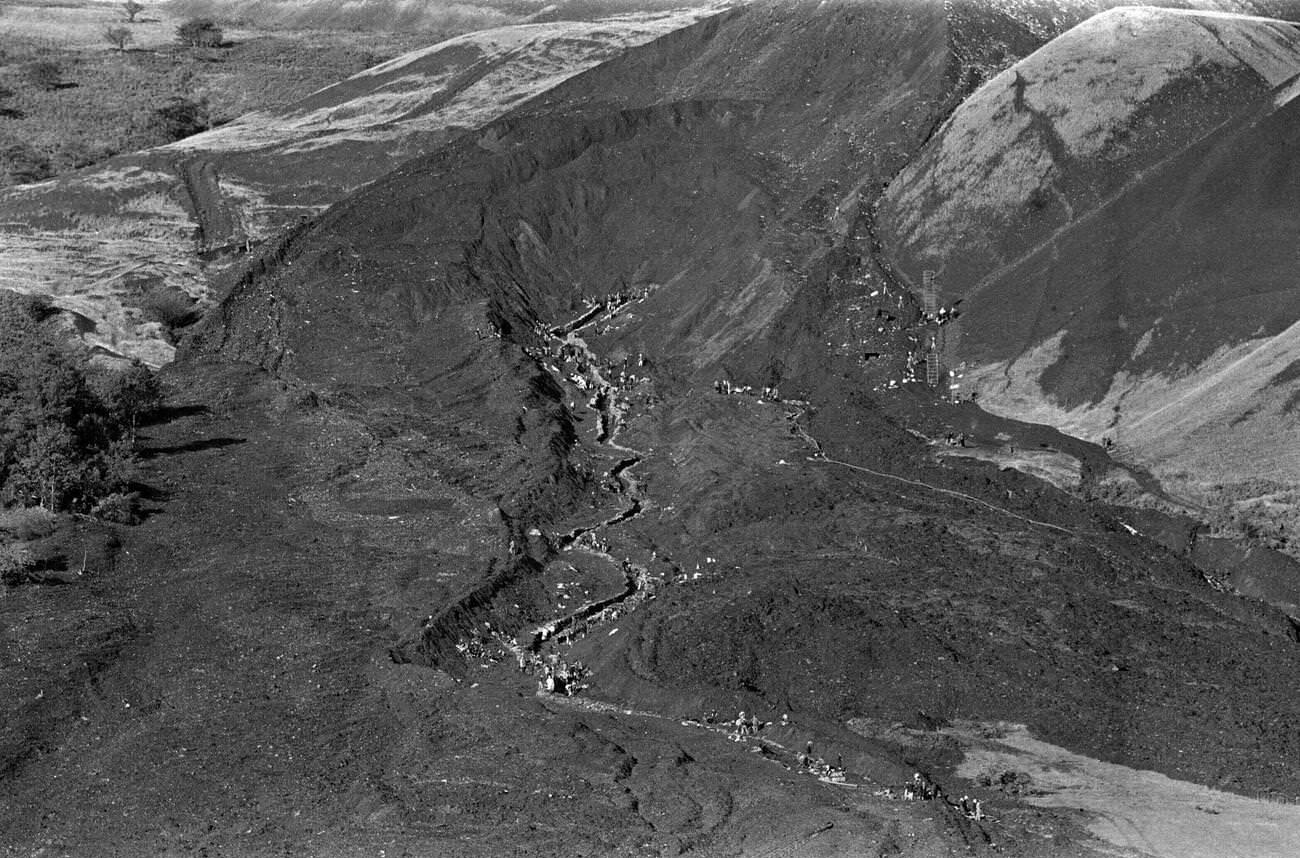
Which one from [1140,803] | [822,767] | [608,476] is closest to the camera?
[1140,803]

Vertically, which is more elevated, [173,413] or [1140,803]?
[173,413]

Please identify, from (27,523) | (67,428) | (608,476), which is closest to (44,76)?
(67,428)

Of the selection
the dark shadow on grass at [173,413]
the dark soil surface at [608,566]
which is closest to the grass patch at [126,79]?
the dark soil surface at [608,566]

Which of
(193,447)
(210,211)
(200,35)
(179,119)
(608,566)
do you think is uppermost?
(200,35)

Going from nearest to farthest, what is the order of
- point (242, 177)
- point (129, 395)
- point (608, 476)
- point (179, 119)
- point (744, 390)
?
1. point (608, 476)
2. point (129, 395)
3. point (744, 390)
4. point (242, 177)
5. point (179, 119)

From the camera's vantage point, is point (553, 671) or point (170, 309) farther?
point (170, 309)

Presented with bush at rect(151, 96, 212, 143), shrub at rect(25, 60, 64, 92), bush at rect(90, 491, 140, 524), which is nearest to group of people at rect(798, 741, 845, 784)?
bush at rect(90, 491, 140, 524)

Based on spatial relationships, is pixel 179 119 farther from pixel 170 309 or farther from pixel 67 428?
pixel 67 428

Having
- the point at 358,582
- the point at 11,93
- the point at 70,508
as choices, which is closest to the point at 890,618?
the point at 358,582
